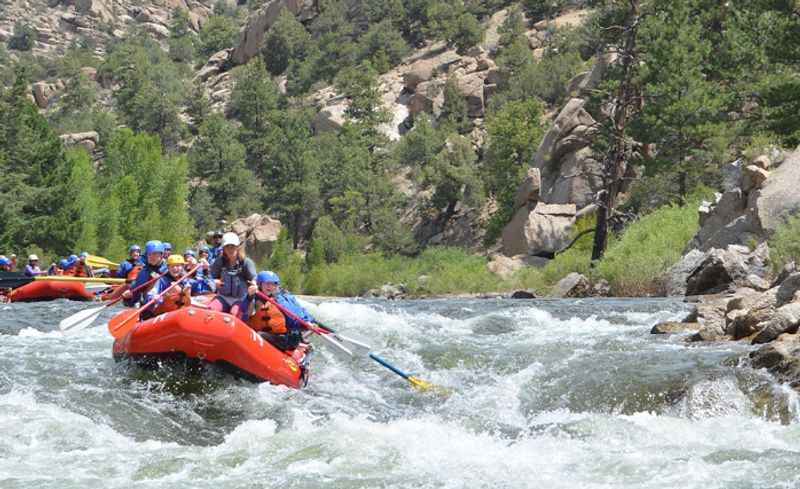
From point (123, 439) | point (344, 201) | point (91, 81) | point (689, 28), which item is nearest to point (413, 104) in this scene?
point (344, 201)

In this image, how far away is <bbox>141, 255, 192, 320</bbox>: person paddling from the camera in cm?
1089

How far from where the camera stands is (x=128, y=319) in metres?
11.1

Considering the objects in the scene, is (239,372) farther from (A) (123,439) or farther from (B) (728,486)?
(B) (728,486)

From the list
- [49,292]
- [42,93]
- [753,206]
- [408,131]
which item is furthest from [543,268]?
[42,93]

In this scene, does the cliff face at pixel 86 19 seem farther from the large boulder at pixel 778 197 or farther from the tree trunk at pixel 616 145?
the large boulder at pixel 778 197

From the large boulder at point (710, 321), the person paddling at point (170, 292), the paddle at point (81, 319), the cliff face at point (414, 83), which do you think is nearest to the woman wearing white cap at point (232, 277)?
the person paddling at point (170, 292)

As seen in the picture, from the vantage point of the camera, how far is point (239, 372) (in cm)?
972

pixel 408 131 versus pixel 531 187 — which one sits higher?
pixel 531 187

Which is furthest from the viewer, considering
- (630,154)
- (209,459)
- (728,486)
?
(630,154)

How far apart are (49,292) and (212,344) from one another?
13.6 m

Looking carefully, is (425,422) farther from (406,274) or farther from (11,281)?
(406,274)

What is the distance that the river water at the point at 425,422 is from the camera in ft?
22.6

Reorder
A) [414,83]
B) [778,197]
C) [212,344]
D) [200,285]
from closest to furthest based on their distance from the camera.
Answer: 1. [212,344]
2. [200,285]
3. [778,197]
4. [414,83]

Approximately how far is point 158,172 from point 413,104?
1996cm
